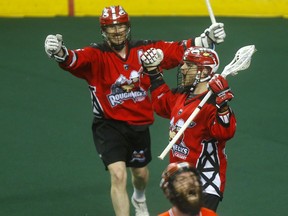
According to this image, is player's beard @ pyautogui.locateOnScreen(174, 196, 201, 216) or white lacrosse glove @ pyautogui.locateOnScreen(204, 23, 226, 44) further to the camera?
white lacrosse glove @ pyautogui.locateOnScreen(204, 23, 226, 44)

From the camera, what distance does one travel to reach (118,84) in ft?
22.0

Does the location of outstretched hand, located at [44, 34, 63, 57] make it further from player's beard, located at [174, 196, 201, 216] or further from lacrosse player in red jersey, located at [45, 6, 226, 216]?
player's beard, located at [174, 196, 201, 216]

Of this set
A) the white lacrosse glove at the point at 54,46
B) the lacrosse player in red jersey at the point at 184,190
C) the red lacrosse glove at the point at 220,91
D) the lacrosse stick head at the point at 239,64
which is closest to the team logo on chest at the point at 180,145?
the red lacrosse glove at the point at 220,91

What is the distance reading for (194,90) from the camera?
5.72 metres

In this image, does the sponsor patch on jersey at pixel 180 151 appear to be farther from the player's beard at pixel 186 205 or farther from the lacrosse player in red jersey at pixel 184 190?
the player's beard at pixel 186 205

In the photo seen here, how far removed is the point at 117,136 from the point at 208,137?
4.51ft

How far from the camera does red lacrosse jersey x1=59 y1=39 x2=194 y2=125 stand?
6711 mm

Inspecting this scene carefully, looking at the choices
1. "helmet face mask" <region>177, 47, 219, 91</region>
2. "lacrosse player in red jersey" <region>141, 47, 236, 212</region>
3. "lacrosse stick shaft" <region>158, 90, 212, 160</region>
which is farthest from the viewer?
"helmet face mask" <region>177, 47, 219, 91</region>

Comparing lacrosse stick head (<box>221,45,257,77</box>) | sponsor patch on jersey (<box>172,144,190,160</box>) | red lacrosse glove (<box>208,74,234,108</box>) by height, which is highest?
lacrosse stick head (<box>221,45,257,77</box>)

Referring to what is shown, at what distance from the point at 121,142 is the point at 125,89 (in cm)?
42

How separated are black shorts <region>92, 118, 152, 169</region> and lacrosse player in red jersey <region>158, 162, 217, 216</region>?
2590 millimetres

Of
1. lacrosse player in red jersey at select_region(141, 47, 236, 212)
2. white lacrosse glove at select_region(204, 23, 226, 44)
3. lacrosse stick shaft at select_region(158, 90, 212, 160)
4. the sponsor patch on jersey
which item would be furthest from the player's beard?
white lacrosse glove at select_region(204, 23, 226, 44)

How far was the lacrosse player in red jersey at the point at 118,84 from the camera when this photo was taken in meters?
6.62

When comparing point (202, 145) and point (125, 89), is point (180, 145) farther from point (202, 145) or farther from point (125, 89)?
point (125, 89)
